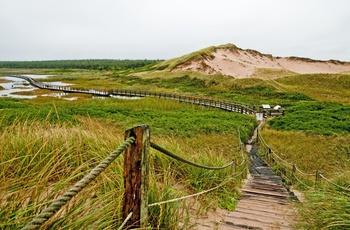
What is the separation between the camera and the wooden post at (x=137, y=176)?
184cm

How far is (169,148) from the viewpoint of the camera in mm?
5605

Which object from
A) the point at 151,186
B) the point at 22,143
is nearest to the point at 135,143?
the point at 151,186

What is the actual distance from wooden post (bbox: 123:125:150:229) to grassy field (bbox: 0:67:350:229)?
0.15 meters

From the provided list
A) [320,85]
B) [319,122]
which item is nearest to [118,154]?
[319,122]

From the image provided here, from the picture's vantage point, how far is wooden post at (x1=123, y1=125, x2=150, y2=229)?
1.84 metres

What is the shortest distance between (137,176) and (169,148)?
12.3 ft

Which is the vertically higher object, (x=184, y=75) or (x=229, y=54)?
(x=229, y=54)

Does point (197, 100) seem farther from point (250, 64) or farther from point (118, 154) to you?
point (250, 64)

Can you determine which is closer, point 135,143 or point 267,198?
point 135,143

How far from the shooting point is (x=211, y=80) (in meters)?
62.3

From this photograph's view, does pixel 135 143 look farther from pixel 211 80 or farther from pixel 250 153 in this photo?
pixel 211 80

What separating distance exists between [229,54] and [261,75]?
77.7 ft

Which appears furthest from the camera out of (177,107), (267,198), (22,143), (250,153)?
(177,107)

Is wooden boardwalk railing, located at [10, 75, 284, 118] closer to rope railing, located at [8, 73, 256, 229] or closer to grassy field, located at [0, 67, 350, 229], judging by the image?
rope railing, located at [8, 73, 256, 229]
